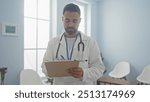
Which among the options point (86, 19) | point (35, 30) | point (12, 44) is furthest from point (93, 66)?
point (86, 19)

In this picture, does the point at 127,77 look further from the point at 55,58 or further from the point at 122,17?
the point at 55,58

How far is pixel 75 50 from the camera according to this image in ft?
5.16

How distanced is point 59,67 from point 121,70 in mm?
3093

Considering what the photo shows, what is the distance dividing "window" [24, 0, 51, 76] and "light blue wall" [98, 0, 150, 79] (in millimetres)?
1656

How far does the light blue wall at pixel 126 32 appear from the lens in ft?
13.8

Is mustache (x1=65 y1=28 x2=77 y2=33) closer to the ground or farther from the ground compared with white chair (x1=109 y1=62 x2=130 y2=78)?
farther from the ground

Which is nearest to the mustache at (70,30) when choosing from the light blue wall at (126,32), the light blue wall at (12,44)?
the light blue wall at (12,44)

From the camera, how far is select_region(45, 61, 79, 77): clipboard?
141cm

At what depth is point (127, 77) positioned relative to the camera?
445 centimetres

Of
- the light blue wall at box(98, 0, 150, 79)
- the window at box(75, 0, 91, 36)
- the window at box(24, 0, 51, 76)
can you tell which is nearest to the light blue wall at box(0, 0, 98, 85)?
the window at box(24, 0, 51, 76)

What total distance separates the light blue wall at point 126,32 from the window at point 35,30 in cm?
166

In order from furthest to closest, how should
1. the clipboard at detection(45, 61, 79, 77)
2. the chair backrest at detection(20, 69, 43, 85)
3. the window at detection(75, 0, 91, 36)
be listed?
the window at detection(75, 0, 91, 36) → the chair backrest at detection(20, 69, 43, 85) → the clipboard at detection(45, 61, 79, 77)

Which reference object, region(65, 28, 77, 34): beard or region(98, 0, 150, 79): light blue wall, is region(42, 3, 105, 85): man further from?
region(98, 0, 150, 79): light blue wall

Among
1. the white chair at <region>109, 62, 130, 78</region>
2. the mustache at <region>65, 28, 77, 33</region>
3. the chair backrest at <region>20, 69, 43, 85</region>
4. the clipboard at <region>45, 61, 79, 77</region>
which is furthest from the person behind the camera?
the white chair at <region>109, 62, 130, 78</region>
